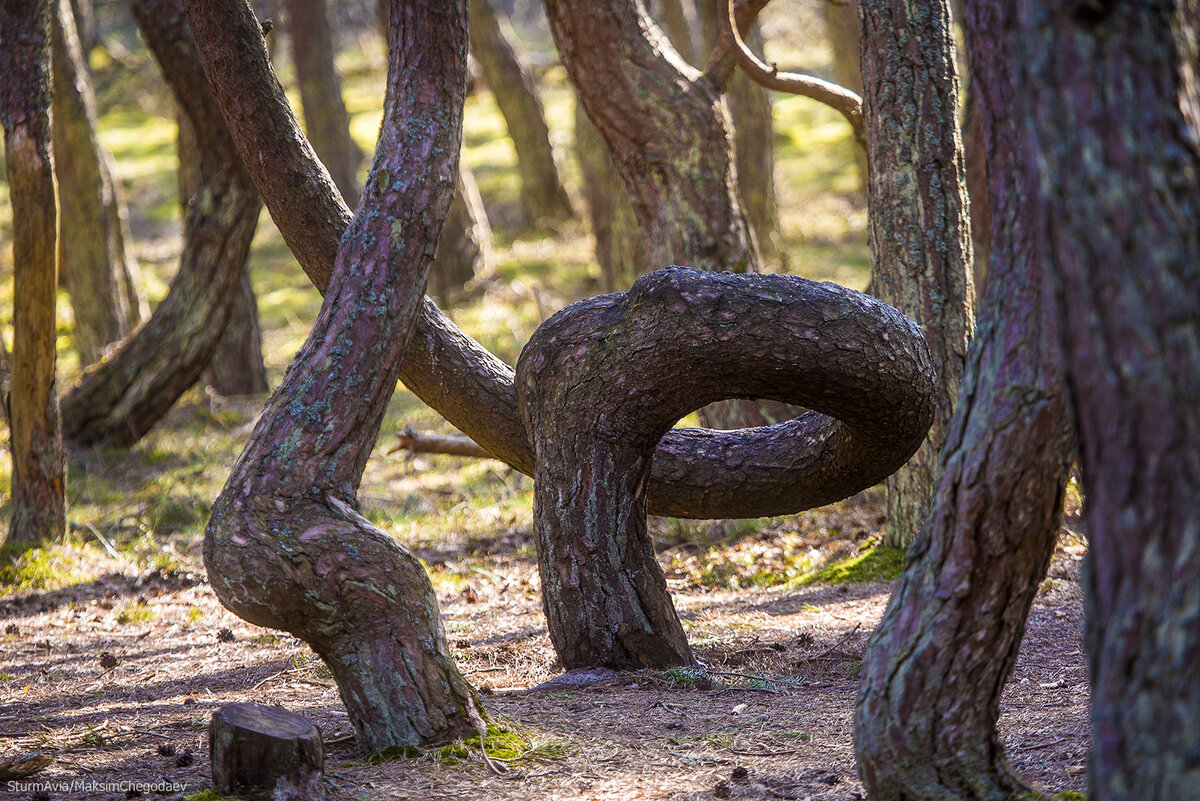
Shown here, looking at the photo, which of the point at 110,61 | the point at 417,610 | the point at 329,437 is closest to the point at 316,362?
the point at 329,437

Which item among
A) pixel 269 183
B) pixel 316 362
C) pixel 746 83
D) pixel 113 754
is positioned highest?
pixel 746 83

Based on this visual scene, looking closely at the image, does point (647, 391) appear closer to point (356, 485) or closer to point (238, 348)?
point (356, 485)

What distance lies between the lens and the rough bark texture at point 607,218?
9.44 m

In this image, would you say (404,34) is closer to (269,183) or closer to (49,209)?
(269,183)

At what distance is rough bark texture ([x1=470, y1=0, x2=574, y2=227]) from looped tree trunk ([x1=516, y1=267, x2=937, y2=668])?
11095 millimetres

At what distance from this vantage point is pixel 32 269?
6590mm

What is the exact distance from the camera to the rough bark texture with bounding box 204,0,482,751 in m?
3.19

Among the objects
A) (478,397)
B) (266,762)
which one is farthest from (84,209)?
(266,762)

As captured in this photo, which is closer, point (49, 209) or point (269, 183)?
point (269, 183)

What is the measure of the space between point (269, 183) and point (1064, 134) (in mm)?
3705

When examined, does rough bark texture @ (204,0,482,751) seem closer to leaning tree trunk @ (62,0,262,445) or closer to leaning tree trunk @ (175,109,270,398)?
leaning tree trunk @ (62,0,262,445)

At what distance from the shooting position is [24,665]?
517 centimetres

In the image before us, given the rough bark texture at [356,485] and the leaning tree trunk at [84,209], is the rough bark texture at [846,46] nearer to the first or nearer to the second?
the leaning tree trunk at [84,209]

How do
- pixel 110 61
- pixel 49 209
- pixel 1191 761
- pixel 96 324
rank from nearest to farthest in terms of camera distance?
pixel 1191 761 → pixel 49 209 → pixel 96 324 → pixel 110 61
